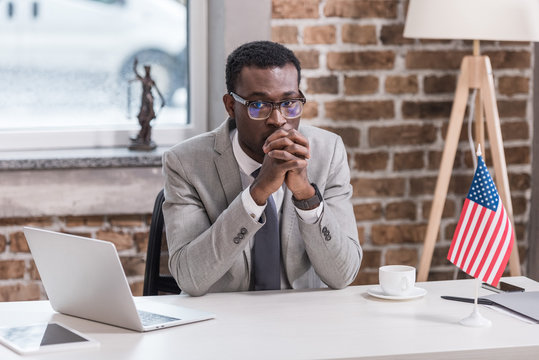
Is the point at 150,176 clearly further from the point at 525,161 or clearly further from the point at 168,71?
the point at 525,161

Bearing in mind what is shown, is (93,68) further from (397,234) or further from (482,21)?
(482,21)

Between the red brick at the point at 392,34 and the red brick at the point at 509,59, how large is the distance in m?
0.36

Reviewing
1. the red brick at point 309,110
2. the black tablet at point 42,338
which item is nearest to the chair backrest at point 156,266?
the black tablet at point 42,338

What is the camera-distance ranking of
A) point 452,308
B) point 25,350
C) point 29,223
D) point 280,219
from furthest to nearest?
1. point 29,223
2. point 280,219
3. point 452,308
4. point 25,350

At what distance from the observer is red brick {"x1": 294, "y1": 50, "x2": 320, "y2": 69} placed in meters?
3.06

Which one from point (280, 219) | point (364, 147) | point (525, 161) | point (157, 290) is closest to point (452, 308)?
point (280, 219)

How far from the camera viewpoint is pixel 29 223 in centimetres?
295

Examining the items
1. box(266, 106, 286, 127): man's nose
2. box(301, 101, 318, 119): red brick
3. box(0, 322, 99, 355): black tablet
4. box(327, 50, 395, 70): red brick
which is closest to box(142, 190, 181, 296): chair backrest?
box(266, 106, 286, 127): man's nose

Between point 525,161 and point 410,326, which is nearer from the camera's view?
point 410,326

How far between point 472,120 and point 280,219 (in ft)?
4.43

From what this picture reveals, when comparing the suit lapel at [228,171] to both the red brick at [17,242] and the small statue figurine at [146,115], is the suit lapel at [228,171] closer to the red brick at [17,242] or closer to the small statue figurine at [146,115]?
the small statue figurine at [146,115]

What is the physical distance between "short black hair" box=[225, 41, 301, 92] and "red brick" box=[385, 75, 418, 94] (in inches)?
40.1

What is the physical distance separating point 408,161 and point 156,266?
4.34ft

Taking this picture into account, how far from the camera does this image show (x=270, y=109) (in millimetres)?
2068
